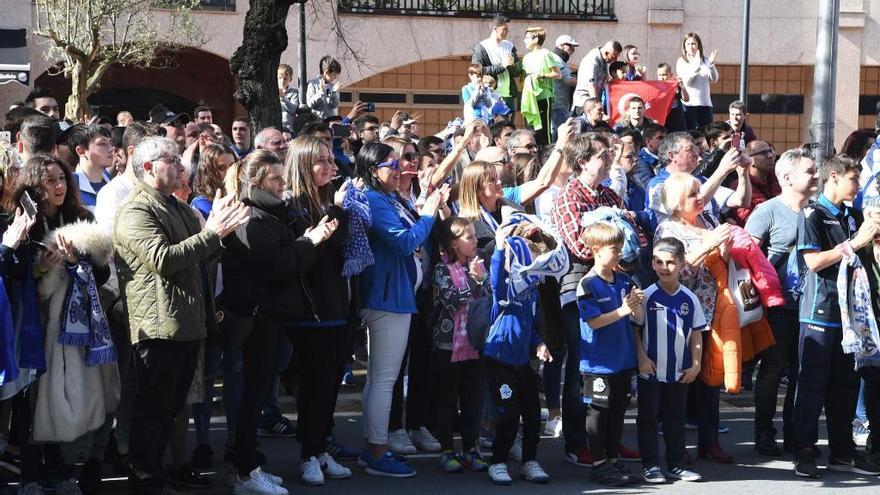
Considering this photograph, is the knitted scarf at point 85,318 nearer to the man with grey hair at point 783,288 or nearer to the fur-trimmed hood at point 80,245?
the fur-trimmed hood at point 80,245

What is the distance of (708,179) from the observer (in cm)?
929

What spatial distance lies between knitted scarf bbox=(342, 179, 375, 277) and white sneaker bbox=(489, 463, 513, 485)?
4.79ft

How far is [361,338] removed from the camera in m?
10.3

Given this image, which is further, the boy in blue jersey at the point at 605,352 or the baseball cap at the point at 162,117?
the baseball cap at the point at 162,117

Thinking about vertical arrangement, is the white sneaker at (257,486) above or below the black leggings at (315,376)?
below

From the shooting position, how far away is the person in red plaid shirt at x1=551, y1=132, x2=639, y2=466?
812 centimetres

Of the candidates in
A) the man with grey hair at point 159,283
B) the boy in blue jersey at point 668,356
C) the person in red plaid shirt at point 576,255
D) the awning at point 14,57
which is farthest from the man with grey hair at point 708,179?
the awning at point 14,57

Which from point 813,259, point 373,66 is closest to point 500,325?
point 813,259

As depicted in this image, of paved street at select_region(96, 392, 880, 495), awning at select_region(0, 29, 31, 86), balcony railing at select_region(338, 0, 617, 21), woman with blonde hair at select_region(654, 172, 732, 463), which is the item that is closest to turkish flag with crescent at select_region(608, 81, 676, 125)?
woman with blonde hair at select_region(654, 172, 732, 463)

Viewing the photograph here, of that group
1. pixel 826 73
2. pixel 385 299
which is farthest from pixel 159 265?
pixel 826 73

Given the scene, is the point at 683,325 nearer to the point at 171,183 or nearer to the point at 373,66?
the point at 171,183

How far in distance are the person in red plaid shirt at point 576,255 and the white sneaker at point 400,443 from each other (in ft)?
3.40

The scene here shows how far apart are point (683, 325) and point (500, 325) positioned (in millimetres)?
1159

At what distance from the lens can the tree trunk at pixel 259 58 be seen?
1271 cm
